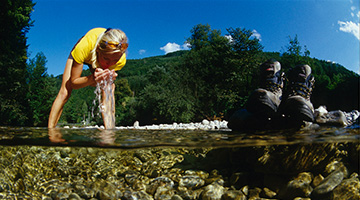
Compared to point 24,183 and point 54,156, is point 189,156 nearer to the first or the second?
point 54,156

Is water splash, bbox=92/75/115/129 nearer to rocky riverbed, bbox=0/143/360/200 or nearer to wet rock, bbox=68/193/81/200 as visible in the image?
rocky riverbed, bbox=0/143/360/200

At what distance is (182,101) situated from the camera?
543 inches

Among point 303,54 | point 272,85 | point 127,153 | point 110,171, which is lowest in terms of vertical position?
point 110,171

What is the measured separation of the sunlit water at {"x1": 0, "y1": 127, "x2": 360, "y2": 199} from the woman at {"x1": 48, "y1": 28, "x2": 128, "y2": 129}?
4.71 feet

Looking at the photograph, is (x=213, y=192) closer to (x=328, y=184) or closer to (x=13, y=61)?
A: (x=328, y=184)

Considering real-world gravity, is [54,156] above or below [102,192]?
above

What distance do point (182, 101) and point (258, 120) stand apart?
10.8 metres

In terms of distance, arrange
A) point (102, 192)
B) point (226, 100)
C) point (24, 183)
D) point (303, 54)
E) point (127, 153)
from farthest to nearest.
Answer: point (303, 54), point (226, 100), point (127, 153), point (24, 183), point (102, 192)

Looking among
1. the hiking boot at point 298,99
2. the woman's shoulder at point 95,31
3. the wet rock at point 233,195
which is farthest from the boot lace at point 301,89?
the woman's shoulder at point 95,31

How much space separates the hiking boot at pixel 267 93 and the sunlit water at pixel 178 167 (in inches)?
17.7

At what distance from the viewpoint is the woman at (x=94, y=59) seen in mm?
3600

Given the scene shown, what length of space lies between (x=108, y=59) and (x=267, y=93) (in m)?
2.59

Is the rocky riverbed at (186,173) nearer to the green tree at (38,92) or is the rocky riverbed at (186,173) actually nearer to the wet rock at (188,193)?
the wet rock at (188,193)

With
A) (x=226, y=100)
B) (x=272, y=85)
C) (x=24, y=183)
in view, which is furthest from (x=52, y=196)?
(x=226, y=100)
